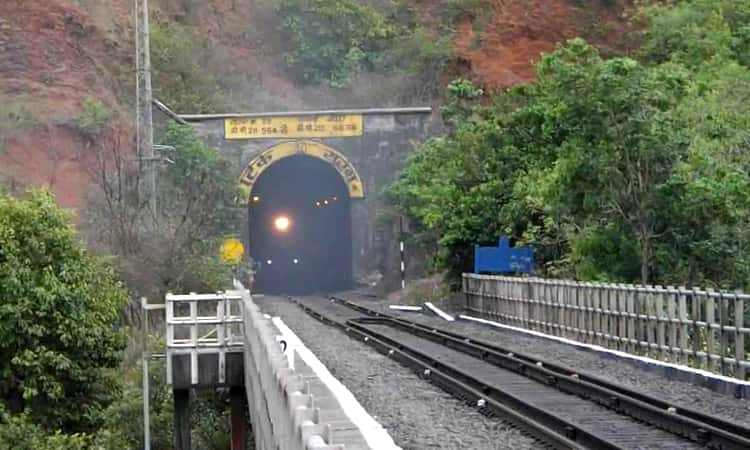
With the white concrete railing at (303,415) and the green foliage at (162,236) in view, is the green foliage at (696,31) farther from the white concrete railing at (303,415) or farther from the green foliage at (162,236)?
the white concrete railing at (303,415)

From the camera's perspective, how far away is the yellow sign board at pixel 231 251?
1587 inches

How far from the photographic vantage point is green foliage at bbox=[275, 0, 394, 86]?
59.3 metres

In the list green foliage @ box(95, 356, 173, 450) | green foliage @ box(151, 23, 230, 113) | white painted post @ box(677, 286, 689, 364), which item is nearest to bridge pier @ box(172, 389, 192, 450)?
green foliage @ box(95, 356, 173, 450)

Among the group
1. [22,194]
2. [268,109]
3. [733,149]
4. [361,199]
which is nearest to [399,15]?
[268,109]

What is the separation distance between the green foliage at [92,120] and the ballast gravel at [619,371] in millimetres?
24149

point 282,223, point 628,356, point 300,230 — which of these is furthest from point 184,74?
point 628,356

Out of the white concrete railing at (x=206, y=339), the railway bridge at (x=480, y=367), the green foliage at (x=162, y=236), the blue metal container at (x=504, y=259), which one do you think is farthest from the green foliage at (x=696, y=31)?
the white concrete railing at (x=206, y=339)

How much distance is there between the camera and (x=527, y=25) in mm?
57156

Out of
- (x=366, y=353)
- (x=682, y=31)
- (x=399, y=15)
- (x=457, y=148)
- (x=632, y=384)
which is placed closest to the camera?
(x=632, y=384)

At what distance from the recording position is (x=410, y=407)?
14648 mm

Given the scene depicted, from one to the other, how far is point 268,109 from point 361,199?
394 inches

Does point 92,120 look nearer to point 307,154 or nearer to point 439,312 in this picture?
point 307,154

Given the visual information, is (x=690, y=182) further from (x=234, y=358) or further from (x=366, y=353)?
(x=234, y=358)

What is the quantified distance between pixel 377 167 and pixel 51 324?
89.1ft
